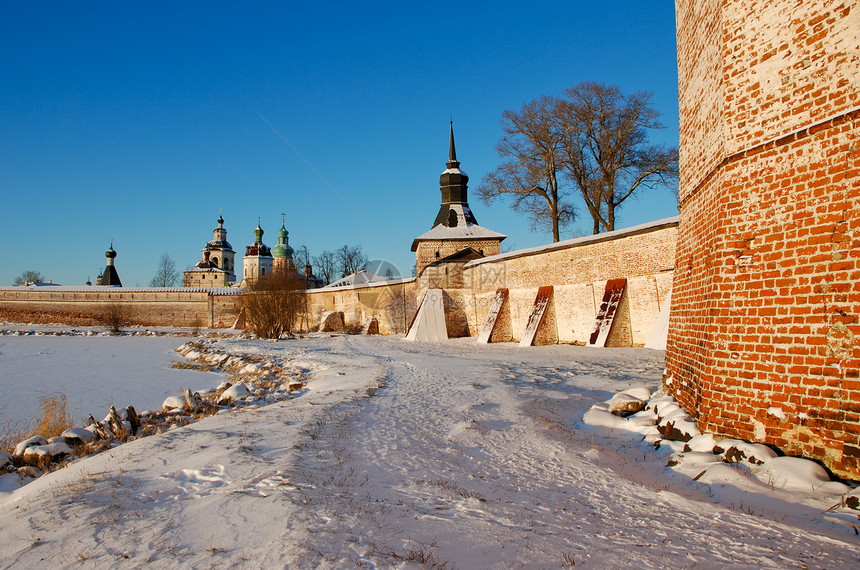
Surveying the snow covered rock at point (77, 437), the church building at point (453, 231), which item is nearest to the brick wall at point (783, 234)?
the snow covered rock at point (77, 437)

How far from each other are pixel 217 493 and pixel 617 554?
97.7 inches

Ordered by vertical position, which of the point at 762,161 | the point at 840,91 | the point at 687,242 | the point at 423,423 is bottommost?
the point at 423,423

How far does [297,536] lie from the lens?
8.03ft

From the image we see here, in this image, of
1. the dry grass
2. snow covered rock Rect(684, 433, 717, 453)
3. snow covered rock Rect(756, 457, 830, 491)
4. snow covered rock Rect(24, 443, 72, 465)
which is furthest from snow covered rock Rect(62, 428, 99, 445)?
snow covered rock Rect(756, 457, 830, 491)

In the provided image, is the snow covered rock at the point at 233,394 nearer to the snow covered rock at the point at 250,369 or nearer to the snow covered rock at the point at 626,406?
the snow covered rock at the point at 250,369

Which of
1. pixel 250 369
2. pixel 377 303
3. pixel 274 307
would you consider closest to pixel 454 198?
pixel 377 303

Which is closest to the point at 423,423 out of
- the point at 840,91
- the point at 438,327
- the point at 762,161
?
the point at 762,161

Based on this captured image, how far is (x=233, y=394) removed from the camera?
8.33 metres

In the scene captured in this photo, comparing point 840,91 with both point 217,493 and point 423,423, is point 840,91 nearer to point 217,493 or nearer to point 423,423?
point 423,423

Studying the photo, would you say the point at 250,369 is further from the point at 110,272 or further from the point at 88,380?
the point at 110,272

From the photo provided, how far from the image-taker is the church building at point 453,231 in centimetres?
2867

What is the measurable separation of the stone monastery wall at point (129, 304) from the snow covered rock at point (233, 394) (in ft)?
117

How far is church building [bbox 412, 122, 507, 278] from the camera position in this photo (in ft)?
94.1

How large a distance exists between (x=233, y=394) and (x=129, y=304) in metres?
40.0
